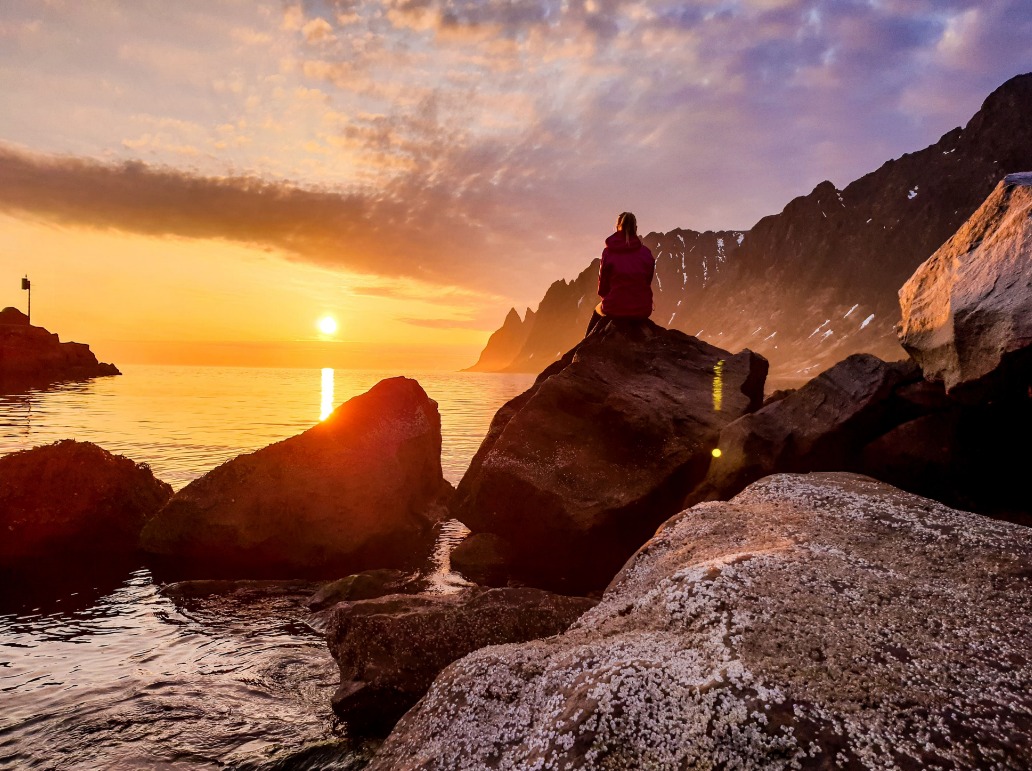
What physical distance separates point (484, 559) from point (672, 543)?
299 inches

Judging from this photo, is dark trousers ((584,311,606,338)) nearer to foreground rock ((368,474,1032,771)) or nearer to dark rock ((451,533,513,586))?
dark rock ((451,533,513,586))

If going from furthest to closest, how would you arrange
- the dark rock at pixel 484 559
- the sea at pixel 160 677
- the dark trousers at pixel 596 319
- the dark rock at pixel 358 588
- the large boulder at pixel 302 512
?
the dark trousers at pixel 596 319 → the dark rock at pixel 484 559 → the large boulder at pixel 302 512 → the dark rock at pixel 358 588 → the sea at pixel 160 677

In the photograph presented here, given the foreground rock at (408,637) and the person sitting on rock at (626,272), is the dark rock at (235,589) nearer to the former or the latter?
the foreground rock at (408,637)

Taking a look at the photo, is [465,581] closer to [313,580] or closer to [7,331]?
[313,580]

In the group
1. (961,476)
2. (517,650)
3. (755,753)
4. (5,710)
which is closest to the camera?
(755,753)

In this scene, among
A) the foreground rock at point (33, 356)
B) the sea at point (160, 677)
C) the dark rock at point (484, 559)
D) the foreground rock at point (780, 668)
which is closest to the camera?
the foreground rock at point (780, 668)

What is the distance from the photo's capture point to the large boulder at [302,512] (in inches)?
491

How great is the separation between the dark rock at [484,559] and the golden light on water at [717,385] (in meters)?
5.71

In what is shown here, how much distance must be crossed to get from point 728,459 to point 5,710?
10.9 m

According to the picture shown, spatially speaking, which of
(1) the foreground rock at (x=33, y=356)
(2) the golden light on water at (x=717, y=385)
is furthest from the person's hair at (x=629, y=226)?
(1) the foreground rock at (x=33, y=356)

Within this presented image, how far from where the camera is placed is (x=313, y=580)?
1195cm

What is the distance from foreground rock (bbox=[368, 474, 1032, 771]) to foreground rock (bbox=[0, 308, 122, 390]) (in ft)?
304

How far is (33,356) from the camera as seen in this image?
3442 inches

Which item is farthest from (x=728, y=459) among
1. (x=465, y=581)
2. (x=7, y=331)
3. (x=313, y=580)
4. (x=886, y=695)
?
(x=7, y=331)
